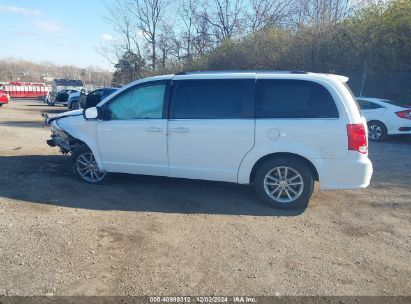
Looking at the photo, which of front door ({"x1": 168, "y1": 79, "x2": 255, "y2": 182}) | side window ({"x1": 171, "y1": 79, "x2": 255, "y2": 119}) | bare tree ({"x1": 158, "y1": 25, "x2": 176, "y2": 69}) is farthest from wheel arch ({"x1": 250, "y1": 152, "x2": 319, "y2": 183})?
bare tree ({"x1": 158, "y1": 25, "x2": 176, "y2": 69})

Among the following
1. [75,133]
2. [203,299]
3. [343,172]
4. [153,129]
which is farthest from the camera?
[75,133]

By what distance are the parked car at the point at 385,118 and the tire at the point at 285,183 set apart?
7.06 meters

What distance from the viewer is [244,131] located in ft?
16.3

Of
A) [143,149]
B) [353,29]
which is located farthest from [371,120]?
[143,149]

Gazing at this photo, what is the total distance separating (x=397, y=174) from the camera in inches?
286

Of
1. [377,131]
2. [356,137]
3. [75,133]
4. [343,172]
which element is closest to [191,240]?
[343,172]

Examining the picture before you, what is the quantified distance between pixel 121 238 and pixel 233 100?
96.3 inches

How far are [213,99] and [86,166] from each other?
8.40ft

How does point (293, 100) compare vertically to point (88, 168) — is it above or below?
above

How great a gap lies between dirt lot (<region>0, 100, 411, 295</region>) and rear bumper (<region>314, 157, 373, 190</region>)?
45cm

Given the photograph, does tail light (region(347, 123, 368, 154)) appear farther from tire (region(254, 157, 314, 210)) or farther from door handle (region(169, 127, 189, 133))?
door handle (region(169, 127, 189, 133))

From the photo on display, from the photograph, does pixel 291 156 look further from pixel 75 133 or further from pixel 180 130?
pixel 75 133

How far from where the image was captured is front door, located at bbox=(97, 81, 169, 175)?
538cm

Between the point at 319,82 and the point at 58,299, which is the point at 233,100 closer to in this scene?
the point at 319,82
